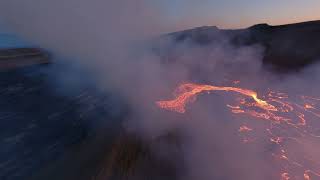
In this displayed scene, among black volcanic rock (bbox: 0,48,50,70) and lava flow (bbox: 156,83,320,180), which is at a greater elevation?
black volcanic rock (bbox: 0,48,50,70)

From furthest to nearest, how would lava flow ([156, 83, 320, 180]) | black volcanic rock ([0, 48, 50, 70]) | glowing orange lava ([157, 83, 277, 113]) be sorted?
black volcanic rock ([0, 48, 50, 70]), glowing orange lava ([157, 83, 277, 113]), lava flow ([156, 83, 320, 180])

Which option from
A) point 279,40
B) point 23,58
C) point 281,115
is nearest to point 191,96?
point 281,115

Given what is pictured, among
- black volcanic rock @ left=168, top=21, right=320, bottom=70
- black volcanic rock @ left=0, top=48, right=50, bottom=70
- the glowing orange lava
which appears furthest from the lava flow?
black volcanic rock @ left=168, top=21, right=320, bottom=70

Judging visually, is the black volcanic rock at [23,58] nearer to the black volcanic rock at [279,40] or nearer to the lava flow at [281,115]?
the lava flow at [281,115]

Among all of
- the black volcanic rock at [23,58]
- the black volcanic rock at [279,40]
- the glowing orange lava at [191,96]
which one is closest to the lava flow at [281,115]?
the glowing orange lava at [191,96]

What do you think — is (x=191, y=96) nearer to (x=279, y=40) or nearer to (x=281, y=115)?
(x=281, y=115)

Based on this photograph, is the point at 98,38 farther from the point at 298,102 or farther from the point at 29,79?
the point at 298,102

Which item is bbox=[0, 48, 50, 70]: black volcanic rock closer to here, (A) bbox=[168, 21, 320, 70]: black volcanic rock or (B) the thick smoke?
(B) the thick smoke
